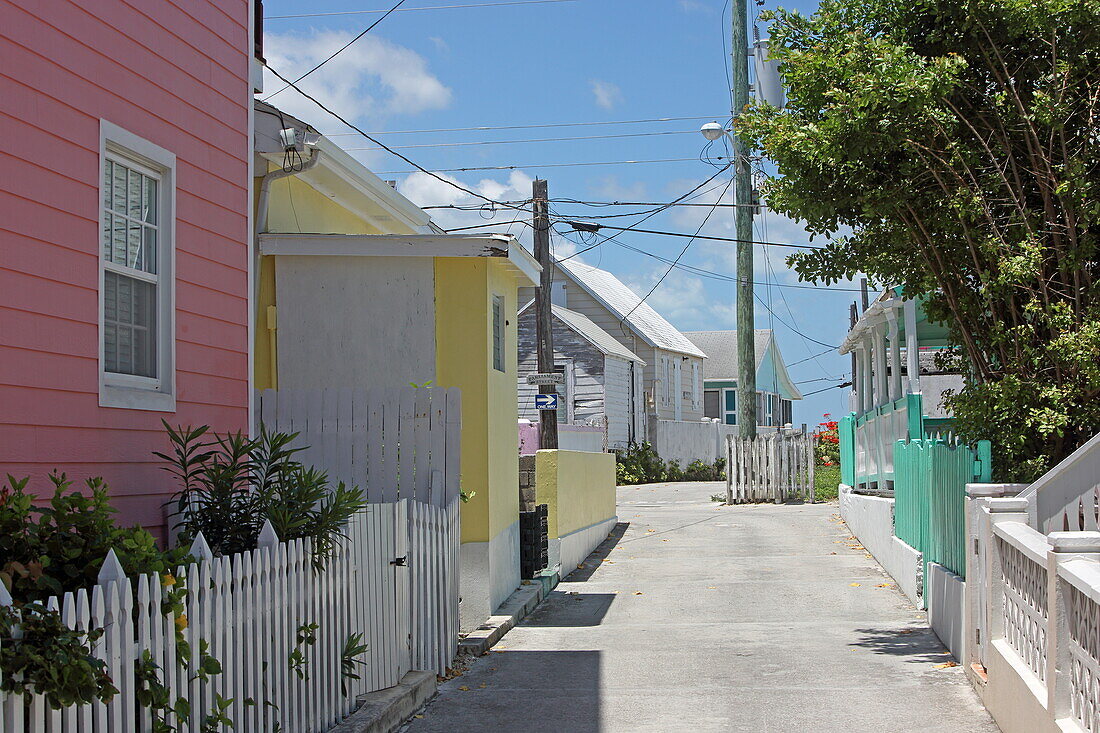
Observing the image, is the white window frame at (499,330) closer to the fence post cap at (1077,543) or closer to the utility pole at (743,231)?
the fence post cap at (1077,543)

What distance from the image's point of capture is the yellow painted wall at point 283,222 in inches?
442

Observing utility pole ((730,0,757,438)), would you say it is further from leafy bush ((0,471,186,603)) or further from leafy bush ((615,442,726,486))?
leafy bush ((0,471,186,603))

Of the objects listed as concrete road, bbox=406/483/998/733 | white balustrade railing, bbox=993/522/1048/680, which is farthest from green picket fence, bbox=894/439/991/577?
white balustrade railing, bbox=993/522/1048/680

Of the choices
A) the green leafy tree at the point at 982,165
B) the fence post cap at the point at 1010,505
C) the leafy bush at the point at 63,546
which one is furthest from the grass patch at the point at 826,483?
the leafy bush at the point at 63,546

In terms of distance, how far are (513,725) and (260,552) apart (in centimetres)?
241

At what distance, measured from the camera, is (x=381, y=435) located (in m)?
9.59

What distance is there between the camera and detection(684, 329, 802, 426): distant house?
49.0 m

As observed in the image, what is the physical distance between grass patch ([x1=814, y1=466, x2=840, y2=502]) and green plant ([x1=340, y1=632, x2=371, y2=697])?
20.5 m

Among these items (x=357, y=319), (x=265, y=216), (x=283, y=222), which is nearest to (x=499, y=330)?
(x=357, y=319)

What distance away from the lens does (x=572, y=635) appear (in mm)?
11023

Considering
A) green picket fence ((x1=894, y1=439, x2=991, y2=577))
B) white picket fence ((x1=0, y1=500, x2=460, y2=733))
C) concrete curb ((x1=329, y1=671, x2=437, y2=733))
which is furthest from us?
green picket fence ((x1=894, y1=439, x2=991, y2=577))

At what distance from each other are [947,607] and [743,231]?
16941 mm

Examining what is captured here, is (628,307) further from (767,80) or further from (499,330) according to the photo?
(499,330)

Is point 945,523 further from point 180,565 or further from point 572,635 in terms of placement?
point 180,565
